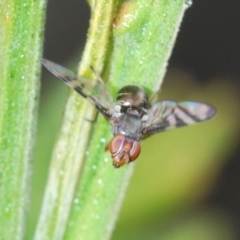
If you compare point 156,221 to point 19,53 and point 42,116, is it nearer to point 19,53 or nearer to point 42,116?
point 42,116

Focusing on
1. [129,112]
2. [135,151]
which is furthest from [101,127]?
[129,112]

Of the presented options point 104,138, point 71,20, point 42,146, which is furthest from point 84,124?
point 71,20

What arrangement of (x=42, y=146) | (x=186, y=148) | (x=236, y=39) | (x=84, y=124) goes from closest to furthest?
(x=84, y=124)
(x=42, y=146)
(x=186, y=148)
(x=236, y=39)

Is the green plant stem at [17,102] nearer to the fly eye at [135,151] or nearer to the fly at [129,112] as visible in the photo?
the fly at [129,112]

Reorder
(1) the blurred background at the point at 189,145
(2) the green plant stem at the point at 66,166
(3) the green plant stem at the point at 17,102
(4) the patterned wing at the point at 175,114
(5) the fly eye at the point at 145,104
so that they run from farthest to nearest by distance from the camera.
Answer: (1) the blurred background at the point at 189,145
(4) the patterned wing at the point at 175,114
(5) the fly eye at the point at 145,104
(2) the green plant stem at the point at 66,166
(3) the green plant stem at the point at 17,102

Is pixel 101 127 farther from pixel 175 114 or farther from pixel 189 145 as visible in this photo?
pixel 189 145

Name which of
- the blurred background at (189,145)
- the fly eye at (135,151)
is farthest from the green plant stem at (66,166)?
the blurred background at (189,145)

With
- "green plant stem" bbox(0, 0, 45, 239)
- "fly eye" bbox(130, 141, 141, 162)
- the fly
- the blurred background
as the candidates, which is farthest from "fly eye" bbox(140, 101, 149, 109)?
the blurred background

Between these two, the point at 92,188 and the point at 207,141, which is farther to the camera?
the point at 207,141
